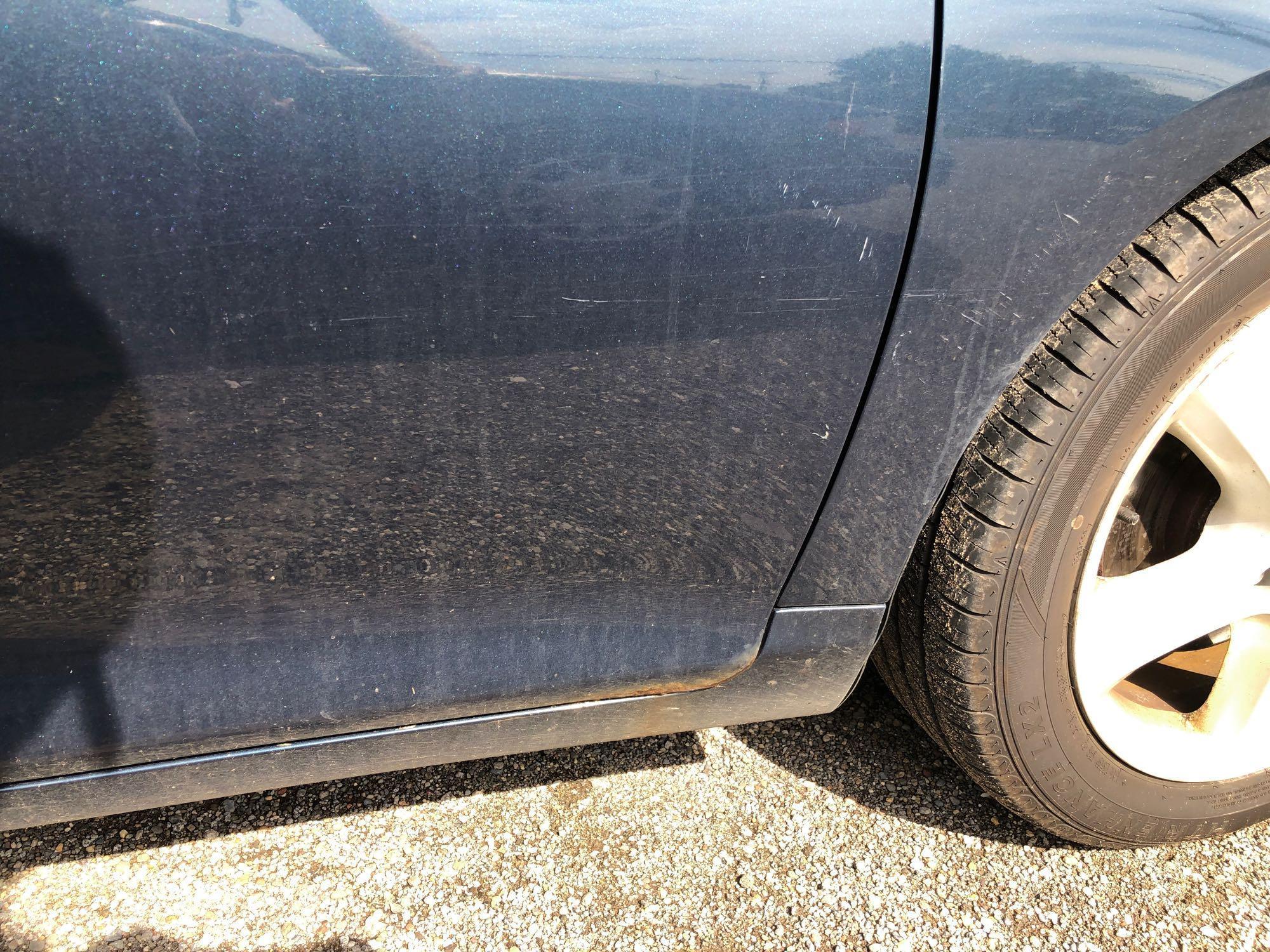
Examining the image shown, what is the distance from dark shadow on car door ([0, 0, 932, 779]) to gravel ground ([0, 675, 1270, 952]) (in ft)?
1.50

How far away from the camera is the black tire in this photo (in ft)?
4.10

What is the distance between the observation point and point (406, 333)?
3.56 feet

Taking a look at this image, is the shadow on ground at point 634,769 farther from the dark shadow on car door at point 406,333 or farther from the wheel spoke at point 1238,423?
the wheel spoke at point 1238,423

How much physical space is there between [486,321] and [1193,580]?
4.14ft

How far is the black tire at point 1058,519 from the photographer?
1251 millimetres

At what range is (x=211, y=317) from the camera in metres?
1.03

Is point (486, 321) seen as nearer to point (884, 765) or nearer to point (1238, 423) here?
point (1238, 423)

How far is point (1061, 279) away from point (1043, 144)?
0.58 ft

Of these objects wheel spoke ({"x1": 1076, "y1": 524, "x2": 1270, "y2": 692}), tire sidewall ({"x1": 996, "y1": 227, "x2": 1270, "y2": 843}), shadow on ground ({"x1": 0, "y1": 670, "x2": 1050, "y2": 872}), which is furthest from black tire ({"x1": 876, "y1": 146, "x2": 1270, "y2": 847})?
shadow on ground ({"x1": 0, "y1": 670, "x2": 1050, "y2": 872})

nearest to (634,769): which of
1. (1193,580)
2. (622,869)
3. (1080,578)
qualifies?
(622,869)

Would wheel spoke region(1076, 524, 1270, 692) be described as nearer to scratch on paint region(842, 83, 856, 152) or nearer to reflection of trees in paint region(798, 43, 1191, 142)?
reflection of trees in paint region(798, 43, 1191, 142)

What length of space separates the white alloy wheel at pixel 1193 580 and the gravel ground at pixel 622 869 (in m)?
0.25

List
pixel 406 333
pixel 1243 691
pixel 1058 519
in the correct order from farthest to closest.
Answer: pixel 1243 691 < pixel 1058 519 < pixel 406 333

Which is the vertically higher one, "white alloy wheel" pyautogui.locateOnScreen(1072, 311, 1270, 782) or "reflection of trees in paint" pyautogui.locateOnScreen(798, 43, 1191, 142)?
"reflection of trees in paint" pyautogui.locateOnScreen(798, 43, 1191, 142)
